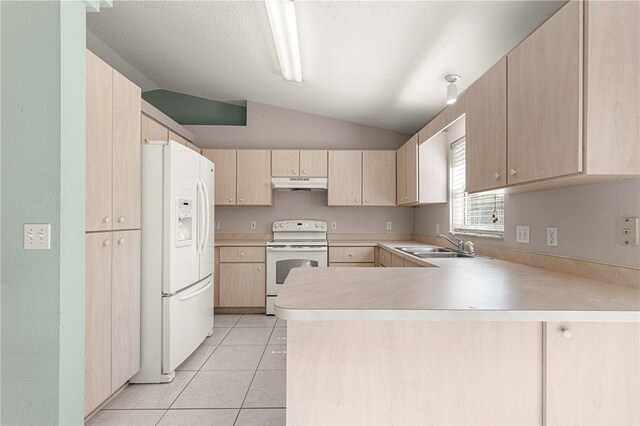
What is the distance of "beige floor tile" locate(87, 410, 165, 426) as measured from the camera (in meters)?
1.84

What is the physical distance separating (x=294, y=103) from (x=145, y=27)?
1.82 meters

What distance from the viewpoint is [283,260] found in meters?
3.87

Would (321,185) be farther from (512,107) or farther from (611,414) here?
(611,414)

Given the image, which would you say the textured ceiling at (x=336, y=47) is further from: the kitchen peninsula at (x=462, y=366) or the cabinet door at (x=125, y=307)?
the cabinet door at (x=125, y=307)

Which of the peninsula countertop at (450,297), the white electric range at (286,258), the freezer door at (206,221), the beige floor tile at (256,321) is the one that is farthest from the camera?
the white electric range at (286,258)

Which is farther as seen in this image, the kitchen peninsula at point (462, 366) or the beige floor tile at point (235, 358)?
the beige floor tile at point (235, 358)

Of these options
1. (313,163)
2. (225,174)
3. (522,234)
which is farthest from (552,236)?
(225,174)

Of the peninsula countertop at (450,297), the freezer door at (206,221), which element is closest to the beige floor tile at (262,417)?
the peninsula countertop at (450,297)

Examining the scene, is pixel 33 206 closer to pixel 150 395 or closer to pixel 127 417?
pixel 127 417

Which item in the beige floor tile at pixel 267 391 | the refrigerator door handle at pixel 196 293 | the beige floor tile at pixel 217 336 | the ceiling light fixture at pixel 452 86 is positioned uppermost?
the ceiling light fixture at pixel 452 86

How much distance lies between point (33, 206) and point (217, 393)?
1.58m

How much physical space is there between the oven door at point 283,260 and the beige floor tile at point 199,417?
6.35ft

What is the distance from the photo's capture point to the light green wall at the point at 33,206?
1.38 metres

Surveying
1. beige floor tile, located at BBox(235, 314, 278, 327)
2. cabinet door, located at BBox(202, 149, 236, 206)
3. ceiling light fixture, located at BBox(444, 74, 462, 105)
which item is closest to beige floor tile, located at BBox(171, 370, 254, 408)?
beige floor tile, located at BBox(235, 314, 278, 327)
